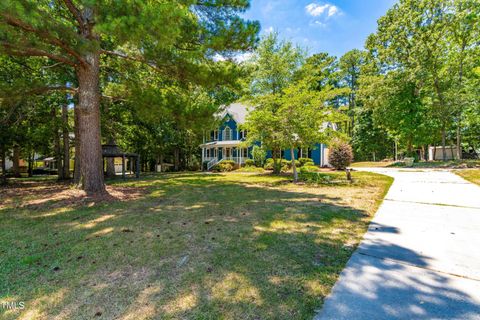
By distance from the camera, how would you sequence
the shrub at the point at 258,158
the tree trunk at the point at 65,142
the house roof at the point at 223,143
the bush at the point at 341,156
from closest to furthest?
the tree trunk at the point at 65,142, the bush at the point at 341,156, the shrub at the point at 258,158, the house roof at the point at 223,143

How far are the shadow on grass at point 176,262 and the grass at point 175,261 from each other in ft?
0.04

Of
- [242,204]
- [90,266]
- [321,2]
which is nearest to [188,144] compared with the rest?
[321,2]

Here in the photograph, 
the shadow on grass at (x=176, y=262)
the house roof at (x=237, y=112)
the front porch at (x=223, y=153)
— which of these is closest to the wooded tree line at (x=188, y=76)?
the front porch at (x=223, y=153)

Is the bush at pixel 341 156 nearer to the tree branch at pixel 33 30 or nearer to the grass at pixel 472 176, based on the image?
the grass at pixel 472 176

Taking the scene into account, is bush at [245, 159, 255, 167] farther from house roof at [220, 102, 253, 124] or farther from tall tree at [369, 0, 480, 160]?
tall tree at [369, 0, 480, 160]

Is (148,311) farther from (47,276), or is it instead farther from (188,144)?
(188,144)

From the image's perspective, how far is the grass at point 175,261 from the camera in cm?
208

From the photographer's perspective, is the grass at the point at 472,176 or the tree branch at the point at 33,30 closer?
→ the tree branch at the point at 33,30

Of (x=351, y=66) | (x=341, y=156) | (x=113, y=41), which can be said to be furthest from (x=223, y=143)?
(x=351, y=66)

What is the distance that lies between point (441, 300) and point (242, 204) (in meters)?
4.76

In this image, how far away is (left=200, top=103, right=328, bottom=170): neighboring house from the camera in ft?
82.0

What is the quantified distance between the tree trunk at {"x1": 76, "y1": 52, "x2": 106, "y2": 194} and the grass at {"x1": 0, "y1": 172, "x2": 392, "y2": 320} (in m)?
1.86

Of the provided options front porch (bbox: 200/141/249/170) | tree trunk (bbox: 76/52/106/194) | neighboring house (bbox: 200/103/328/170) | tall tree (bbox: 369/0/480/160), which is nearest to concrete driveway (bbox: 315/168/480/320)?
tree trunk (bbox: 76/52/106/194)

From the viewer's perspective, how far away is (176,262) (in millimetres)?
2955
